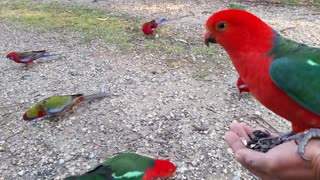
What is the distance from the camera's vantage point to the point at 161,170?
285cm

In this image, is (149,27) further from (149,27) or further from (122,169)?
(122,169)

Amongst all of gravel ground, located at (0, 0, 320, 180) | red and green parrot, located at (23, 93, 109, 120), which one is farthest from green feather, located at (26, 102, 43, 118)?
gravel ground, located at (0, 0, 320, 180)

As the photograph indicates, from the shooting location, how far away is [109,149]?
3.38m

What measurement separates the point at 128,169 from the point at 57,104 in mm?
1356

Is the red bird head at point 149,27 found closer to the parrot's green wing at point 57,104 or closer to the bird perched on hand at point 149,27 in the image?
the bird perched on hand at point 149,27

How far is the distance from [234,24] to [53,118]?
2402 mm

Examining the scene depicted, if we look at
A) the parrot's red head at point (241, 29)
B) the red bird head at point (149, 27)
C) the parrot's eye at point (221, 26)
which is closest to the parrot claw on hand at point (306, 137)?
the parrot's red head at point (241, 29)

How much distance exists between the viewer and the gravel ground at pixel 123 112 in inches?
128

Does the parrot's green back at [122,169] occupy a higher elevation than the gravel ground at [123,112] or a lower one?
higher

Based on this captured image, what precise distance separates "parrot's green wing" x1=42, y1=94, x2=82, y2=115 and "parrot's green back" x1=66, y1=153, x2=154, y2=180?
1.20 meters

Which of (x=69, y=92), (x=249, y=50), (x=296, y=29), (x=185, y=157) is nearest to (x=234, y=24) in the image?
(x=249, y=50)

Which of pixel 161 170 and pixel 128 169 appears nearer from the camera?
pixel 128 169

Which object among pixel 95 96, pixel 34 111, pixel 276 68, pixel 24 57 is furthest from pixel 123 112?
pixel 276 68

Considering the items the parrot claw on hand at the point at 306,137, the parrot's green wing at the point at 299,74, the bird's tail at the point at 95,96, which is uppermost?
the parrot's green wing at the point at 299,74
